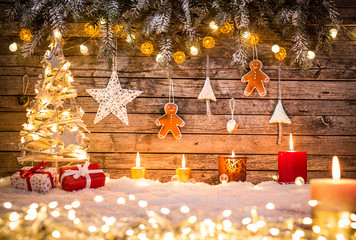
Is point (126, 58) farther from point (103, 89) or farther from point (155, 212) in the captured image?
point (155, 212)

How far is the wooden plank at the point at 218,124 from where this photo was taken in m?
2.07

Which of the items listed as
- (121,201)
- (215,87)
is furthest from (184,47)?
(121,201)

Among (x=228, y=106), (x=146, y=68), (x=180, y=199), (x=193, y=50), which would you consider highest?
(x=193, y=50)

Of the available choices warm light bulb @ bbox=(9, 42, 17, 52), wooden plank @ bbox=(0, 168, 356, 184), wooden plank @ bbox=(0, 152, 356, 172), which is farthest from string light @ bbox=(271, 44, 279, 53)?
warm light bulb @ bbox=(9, 42, 17, 52)

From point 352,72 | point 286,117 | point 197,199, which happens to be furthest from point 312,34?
point 197,199

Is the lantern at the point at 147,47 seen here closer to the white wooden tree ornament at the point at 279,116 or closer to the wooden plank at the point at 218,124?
the wooden plank at the point at 218,124

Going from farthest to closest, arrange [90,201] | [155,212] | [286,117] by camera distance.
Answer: [286,117]
[90,201]
[155,212]

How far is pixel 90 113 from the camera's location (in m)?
2.07

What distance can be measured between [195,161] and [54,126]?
0.92 meters

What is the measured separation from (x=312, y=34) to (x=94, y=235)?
6.03 ft

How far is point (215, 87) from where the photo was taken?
6.88 ft

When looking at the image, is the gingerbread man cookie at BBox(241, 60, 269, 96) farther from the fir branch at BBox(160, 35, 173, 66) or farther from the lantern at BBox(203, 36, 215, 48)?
the fir branch at BBox(160, 35, 173, 66)

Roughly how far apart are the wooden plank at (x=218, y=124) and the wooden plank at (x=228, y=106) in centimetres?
3

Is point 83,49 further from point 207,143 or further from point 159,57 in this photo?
point 207,143
